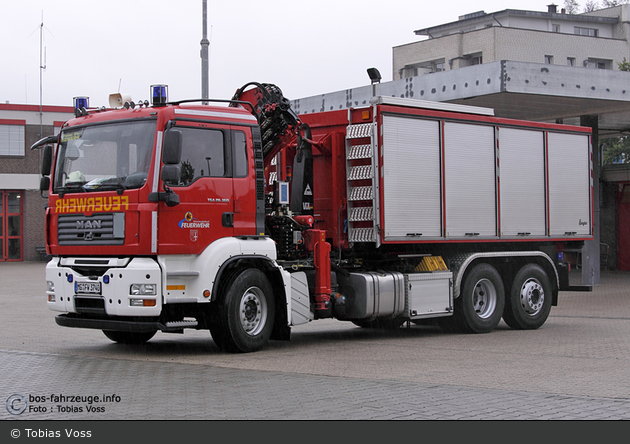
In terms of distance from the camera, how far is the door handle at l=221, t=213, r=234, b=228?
11000 mm

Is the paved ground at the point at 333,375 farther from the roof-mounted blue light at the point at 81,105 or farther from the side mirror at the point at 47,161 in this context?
the roof-mounted blue light at the point at 81,105

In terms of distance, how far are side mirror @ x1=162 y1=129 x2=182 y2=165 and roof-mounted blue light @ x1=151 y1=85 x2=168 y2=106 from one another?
0.73 metres

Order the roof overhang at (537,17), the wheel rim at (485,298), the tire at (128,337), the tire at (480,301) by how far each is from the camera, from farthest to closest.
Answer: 1. the roof overhang at (537,17)
2. the wheel rim at (485,298)
3. the tire at (480,301)
4. the tire at (128,337)

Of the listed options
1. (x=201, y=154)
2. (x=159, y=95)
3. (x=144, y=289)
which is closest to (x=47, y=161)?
(x=159, y=95)

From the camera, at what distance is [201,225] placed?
10.8 meters

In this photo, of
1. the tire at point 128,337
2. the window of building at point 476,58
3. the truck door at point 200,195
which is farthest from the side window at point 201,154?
the window of building at point 476,58

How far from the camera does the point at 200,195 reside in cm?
1080

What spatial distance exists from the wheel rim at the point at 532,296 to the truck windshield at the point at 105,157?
7288 mm

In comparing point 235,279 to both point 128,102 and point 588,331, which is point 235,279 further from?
point 588,331

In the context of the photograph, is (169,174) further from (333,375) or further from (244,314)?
(333,375)

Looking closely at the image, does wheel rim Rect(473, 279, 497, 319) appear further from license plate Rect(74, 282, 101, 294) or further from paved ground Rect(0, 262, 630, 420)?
license plate Rect(74, 282, 101, 294)

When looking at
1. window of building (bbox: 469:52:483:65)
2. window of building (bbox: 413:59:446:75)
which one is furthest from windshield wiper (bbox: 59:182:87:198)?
window of building (bbox: 413:59:446:75)

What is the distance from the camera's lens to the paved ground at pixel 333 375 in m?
7.18

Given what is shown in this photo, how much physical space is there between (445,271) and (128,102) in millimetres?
5582
